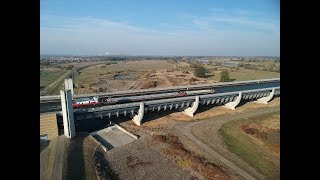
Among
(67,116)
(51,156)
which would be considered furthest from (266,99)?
(51,156)

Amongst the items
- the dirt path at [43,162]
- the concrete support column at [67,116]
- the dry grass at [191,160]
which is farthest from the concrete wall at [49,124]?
the dry grass at [191,160]

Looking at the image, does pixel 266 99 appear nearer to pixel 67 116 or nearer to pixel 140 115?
pixel 140 115

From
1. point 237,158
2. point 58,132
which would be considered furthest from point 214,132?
point 58,132

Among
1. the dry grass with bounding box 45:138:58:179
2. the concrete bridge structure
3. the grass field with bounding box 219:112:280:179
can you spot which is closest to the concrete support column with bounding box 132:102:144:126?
the concrete bridge structure

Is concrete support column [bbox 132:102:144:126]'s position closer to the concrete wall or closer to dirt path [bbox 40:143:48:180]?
the concrete wall
